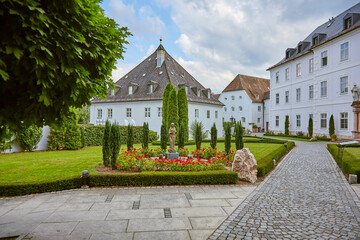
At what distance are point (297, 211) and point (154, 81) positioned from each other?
28.2 m

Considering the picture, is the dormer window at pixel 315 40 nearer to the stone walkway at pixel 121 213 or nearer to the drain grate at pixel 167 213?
the stone walkway at pixel 121 213

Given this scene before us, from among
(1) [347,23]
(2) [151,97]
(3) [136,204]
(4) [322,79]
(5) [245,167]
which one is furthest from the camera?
(2) [151,97]

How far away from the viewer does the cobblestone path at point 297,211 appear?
453 centimetres

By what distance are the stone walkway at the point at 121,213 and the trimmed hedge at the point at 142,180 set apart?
0.30 metres

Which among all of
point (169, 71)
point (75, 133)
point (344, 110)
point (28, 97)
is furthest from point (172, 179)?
point (169, 71)

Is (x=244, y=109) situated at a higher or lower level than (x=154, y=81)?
lower

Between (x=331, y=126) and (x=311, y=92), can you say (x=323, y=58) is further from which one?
(x=331, y=126)

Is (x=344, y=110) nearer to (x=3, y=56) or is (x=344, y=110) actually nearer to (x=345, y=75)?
(x=345, y=75)

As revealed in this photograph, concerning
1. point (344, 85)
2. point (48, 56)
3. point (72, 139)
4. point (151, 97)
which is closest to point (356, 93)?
point (344, 85)

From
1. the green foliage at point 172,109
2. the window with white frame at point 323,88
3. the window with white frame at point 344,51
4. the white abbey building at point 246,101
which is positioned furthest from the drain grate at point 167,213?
the white abbey building at point 246,101

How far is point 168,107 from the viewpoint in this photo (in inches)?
1023

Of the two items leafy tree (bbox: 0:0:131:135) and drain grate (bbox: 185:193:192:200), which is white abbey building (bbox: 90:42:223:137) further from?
leafy tree (bbox: 0:0:131:135)

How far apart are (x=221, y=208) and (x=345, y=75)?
Answer: 24.2 meters

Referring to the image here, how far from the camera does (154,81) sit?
105 ft
